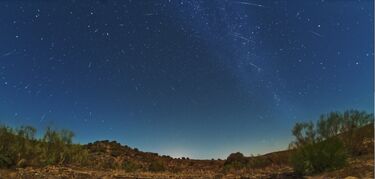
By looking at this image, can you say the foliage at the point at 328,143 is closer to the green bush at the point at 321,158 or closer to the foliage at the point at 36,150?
the green bush at the point at 321,158

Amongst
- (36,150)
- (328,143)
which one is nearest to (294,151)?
(328,143)

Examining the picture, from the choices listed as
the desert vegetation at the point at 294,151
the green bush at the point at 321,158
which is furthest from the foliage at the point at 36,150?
the green bush at the point at 321,158

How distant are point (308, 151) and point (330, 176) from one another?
320 centimetres

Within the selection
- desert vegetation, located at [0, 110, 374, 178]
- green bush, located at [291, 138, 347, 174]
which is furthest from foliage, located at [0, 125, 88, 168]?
green bush, located at [291, 138, 347, 174]

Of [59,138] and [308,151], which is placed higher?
[59,138]

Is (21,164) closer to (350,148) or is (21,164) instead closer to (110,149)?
(350,148)

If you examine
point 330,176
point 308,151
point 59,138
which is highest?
point 59,138

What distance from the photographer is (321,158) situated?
645 inches

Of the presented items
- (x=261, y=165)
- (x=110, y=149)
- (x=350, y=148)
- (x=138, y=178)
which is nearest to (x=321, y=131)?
(x=350, y=148)

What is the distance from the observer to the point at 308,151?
56.3ft

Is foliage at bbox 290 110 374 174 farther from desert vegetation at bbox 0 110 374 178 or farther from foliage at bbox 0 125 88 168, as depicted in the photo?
foliage at bbox 0 125 88 168

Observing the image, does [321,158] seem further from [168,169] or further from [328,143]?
[168,169]

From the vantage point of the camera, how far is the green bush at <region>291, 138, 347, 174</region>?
16.2 m

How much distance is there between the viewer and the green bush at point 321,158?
16.2m
